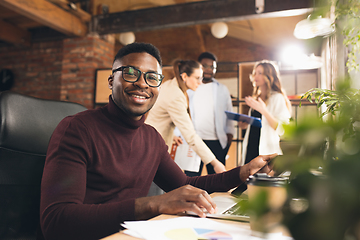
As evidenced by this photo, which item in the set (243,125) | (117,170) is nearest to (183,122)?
(243,125)

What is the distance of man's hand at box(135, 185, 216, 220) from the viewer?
0.73 meters

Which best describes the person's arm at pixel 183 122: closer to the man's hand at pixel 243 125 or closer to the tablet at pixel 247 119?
the tablet at pixel 247 119

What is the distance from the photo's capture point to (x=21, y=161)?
99cm

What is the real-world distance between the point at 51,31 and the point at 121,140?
5931 millimetres

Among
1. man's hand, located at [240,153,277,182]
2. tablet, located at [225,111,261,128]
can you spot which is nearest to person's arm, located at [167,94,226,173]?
tablet, located at [225,111,261,128]

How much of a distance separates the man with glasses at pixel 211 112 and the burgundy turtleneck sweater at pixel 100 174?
1.64m

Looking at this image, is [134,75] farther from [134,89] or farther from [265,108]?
[265,108]

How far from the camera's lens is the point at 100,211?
75cm

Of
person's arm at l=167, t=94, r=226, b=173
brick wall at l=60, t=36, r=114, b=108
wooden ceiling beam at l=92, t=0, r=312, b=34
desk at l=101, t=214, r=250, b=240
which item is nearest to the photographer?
→ desk at l=101, t=214, r=250, b=240

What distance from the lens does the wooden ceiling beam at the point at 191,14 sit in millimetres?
4059

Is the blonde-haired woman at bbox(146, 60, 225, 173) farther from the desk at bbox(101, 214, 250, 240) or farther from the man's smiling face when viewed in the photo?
the desk at bbox(101, 214, 250, 240)

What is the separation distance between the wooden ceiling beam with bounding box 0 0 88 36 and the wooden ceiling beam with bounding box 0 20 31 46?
68.7 inches

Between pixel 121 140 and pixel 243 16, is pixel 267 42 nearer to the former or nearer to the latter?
pixel 243 16

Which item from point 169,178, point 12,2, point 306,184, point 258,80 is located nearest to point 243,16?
point 258,80
